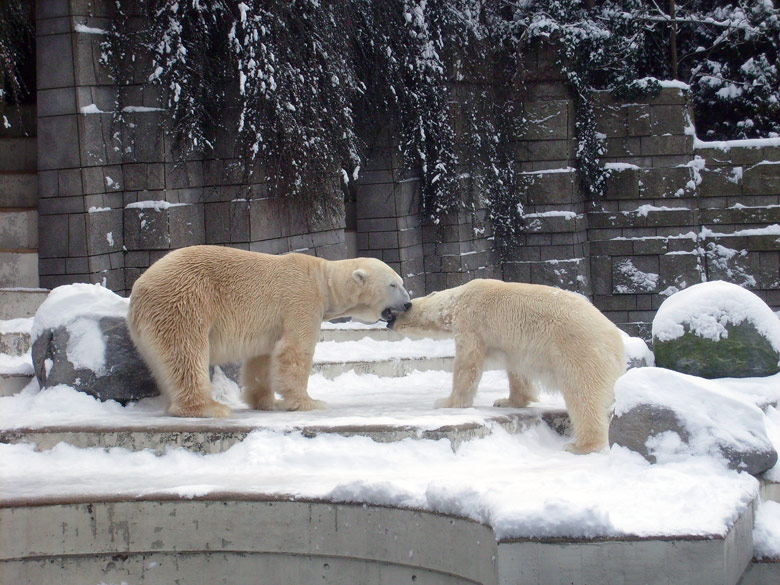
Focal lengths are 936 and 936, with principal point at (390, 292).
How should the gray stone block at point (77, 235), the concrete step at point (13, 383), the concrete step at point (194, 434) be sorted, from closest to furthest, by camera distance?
the concrete step at point (194, 434) < the concrete step at point (13, 383) < the gray stone block at point (77, 235)

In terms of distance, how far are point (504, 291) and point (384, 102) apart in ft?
16.1

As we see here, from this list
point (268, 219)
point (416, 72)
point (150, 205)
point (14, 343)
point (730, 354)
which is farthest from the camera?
point (416, 72)

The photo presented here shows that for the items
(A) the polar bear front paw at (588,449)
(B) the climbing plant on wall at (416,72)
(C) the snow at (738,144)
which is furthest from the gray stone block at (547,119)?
(A) the polar bear front paw at (588,449)

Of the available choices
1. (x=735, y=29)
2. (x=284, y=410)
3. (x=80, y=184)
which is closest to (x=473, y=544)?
(x=284, y=410)

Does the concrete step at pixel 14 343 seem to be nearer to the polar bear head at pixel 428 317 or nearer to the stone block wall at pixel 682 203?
the polar bear head at pixel 428 317

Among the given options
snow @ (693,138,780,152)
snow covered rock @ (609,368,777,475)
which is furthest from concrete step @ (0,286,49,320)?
snow @ (693,138,780,152)

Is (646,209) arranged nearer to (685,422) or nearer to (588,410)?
(588,410)

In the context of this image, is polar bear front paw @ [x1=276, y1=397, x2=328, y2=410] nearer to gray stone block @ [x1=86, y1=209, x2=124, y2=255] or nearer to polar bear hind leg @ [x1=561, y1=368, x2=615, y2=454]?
polar bear hind leg @ [x1=561, y1=368, x2=615, y2=454]

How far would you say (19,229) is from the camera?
7.16 metres

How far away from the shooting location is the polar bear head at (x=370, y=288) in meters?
5.06

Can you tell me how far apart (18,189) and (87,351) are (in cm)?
301

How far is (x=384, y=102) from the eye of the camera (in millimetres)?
9438

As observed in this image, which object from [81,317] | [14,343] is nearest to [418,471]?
[81,317]

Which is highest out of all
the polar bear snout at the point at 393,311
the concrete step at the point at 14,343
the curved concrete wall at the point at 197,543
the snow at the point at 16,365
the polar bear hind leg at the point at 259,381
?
the polar bear snout at the point at 393,311
